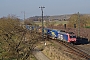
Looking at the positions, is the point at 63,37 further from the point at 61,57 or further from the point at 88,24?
the point at 88,24

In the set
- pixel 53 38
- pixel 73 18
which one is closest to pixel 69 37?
pixel 53 38

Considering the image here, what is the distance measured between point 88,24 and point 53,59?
67.9m

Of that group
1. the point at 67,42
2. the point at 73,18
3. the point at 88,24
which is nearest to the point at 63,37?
the point at 67,42

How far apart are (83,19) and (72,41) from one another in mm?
46813

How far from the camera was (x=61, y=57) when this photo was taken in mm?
25109

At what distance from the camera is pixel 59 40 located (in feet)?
160

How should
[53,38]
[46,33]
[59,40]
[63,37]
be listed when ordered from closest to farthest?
[63,37] → [59,40] → [53,38] → [46,33]

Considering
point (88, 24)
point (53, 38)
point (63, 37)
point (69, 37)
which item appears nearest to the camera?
point (69, 37)

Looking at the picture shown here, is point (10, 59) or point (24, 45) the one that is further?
point (10, 59)

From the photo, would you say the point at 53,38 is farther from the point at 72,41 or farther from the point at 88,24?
the point at 88,24

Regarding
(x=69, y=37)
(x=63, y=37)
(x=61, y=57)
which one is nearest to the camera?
(x=61, y=57)

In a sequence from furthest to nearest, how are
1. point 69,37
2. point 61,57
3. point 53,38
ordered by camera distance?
point 53,38 < point 69,37 < point 61,57

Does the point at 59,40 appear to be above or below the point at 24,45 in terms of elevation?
below

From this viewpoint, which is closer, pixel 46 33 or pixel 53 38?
pixel 53 38
